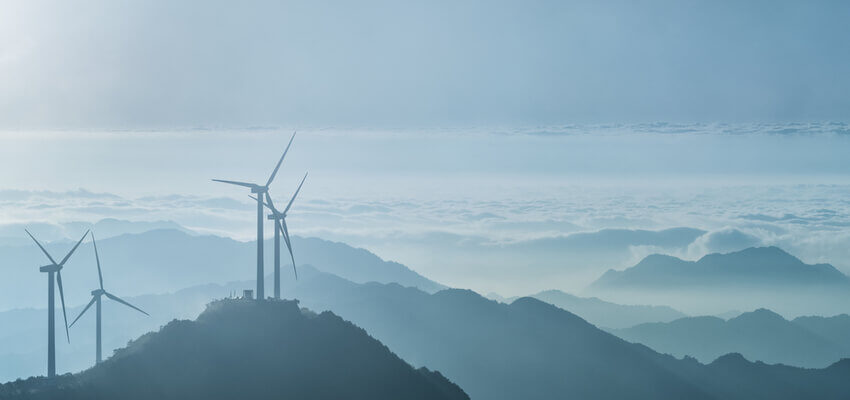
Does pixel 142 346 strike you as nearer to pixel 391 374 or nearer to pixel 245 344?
pixel 245 344

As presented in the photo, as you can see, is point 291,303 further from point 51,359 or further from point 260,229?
point 51,359

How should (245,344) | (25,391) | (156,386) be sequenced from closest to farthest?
1. (25,391)
2. (156,386)
3. (245,344)

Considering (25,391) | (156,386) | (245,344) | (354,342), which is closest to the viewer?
(25,391)

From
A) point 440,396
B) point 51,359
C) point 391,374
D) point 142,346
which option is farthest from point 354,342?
point 51,359

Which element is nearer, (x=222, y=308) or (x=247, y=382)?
(x=247, y=382)

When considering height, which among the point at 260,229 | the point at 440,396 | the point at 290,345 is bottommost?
the point at 440,396

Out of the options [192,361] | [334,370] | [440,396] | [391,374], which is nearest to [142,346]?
[192,361]

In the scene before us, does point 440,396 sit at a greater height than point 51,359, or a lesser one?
lesser
